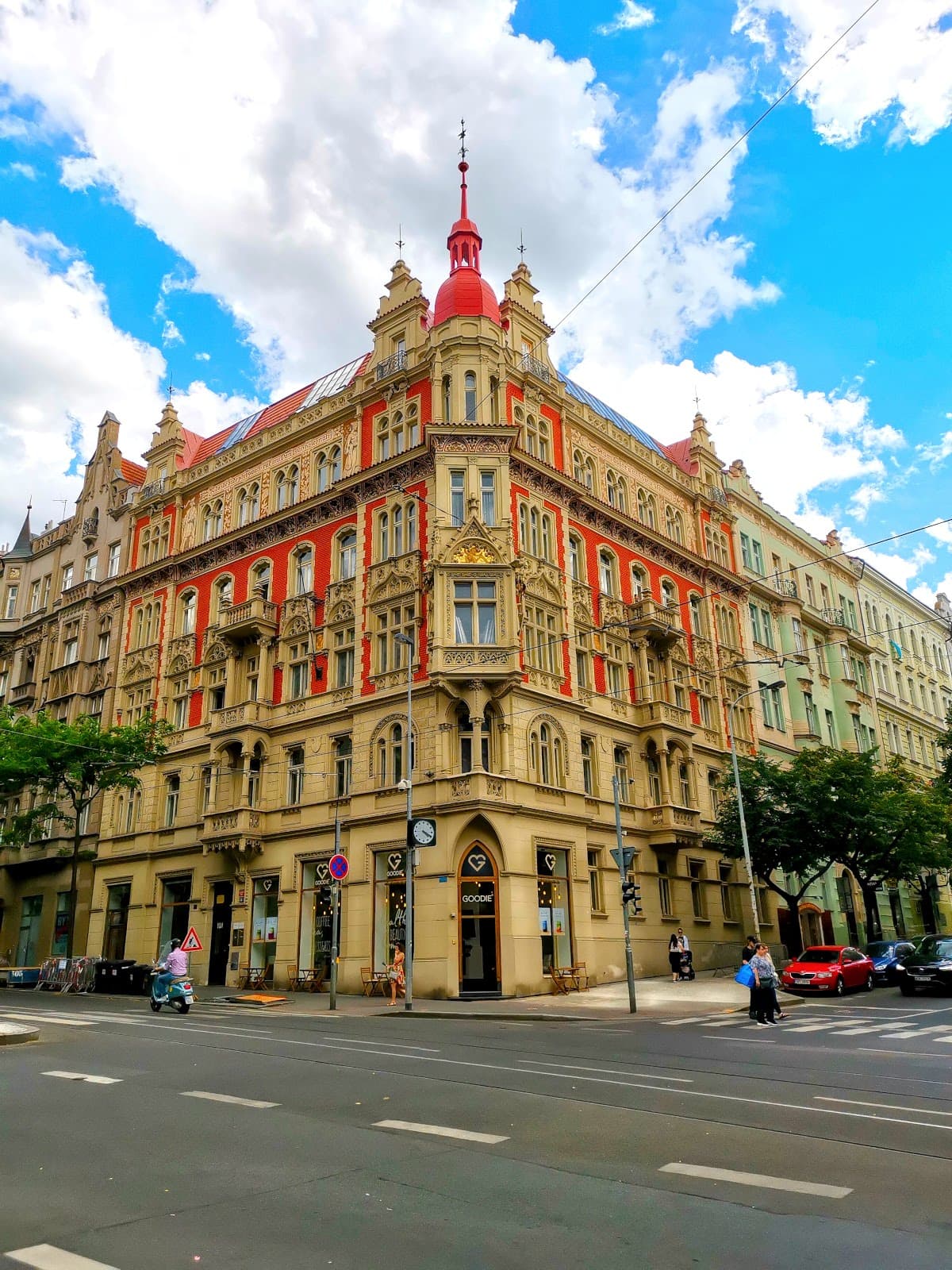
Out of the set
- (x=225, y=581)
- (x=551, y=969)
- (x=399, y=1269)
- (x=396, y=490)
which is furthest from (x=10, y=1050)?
(x=225, y=581)

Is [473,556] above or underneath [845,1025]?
above

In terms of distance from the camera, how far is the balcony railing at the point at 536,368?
3766 cm

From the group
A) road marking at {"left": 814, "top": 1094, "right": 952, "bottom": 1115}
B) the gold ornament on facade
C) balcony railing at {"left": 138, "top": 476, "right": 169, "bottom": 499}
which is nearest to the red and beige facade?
the gold ornament on facade

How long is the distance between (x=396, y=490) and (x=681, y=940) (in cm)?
1838

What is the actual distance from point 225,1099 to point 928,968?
81.0ft

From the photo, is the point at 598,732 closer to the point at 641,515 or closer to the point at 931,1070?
the point at 641,515

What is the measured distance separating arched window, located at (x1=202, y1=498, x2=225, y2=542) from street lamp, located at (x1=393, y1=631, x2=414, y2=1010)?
13878mm

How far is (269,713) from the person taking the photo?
37781 millimetres

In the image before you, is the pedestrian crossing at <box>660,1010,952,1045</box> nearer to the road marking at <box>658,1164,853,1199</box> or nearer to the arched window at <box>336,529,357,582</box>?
the road marking at <box>658,1164,853,1199</box>

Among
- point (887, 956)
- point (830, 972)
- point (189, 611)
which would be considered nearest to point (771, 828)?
point (887, 956)

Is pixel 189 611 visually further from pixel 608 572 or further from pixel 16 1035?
pixel 16 1035

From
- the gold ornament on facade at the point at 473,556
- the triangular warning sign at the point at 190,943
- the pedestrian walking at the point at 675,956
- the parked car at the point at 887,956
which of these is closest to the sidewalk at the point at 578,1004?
the pedestrian walking at the point at 675,956

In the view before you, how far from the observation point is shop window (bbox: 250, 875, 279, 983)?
35.2 meters

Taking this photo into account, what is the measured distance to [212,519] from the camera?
145 feet
